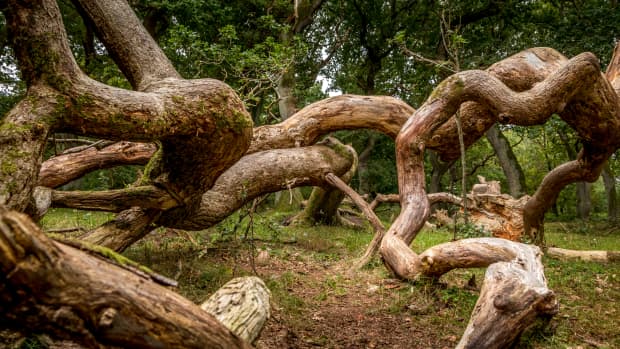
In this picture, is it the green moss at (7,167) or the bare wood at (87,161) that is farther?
the bare wood at (87,161)

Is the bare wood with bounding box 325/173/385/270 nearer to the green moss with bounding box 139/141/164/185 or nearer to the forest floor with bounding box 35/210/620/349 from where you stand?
the forest floor with bounding box 35/210/620/349

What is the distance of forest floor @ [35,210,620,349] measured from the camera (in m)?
3.74

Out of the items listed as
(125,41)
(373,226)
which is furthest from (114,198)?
(373,226)

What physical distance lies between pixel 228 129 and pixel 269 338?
1945 millimetres

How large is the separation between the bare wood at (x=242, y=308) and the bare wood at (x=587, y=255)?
713cm

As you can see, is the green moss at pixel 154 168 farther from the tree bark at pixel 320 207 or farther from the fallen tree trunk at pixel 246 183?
the tree bark at pixel 320 207

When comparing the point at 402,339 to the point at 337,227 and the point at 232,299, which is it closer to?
the point at 232,299

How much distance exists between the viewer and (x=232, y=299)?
8.18 feet

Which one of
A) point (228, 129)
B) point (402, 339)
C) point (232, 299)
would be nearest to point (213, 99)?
point (228, 129)

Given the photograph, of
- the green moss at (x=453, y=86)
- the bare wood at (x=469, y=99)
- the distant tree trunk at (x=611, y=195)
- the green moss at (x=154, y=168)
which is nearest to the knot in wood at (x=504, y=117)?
the bare wood at (x=469, y=99)

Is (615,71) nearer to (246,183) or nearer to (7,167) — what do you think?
(246,183)

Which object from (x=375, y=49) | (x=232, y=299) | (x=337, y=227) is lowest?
(x=337, y=227)

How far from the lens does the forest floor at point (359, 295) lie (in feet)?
12.3

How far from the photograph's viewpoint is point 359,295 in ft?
16.8
